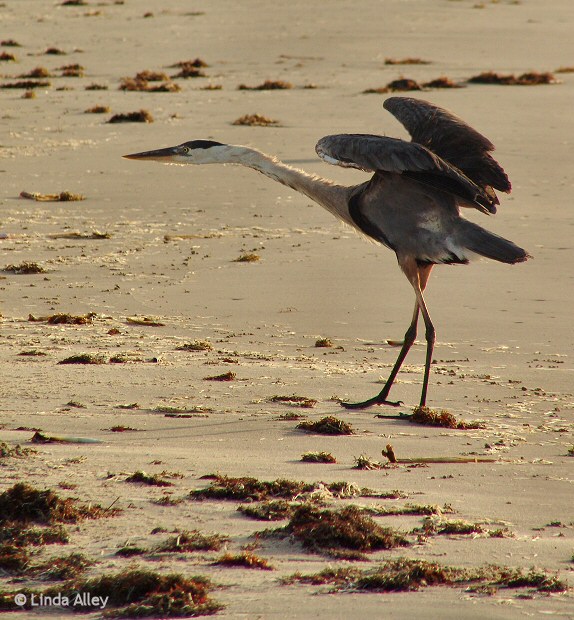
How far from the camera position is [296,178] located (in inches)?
367

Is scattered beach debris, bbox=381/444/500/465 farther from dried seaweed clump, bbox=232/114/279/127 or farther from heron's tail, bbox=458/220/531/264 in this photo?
dried seaweed clump, bbox=232/114/279/127

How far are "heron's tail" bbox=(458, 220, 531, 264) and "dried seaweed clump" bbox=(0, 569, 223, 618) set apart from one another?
4.35 metres

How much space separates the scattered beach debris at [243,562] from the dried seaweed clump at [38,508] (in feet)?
2.32

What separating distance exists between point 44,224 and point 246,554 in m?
9.21

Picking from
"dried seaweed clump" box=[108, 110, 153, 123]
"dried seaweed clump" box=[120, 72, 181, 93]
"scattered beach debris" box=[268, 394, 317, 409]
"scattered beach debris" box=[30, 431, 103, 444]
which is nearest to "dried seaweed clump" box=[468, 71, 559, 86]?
"dried seaweed clump" box=[120, 72, 181, 93]

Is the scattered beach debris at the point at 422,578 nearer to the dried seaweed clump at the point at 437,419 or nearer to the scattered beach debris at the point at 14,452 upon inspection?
the scattered beach debris at the point at 14,452

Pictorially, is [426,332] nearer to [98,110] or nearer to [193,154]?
[193,154]

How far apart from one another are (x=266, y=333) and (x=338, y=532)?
16.0ft

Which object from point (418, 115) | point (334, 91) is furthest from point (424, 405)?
point (334, 91)

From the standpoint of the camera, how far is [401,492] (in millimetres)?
5773

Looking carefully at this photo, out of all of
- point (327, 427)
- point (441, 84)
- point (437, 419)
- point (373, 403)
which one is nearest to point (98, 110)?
point (441, 84)

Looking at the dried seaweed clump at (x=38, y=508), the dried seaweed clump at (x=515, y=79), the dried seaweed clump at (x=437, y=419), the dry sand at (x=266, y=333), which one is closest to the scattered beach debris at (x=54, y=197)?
the dry sand at (x=266, y=333)

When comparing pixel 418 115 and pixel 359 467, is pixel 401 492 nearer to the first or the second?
pixel 359 467

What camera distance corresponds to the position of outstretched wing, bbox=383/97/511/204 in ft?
29.1
